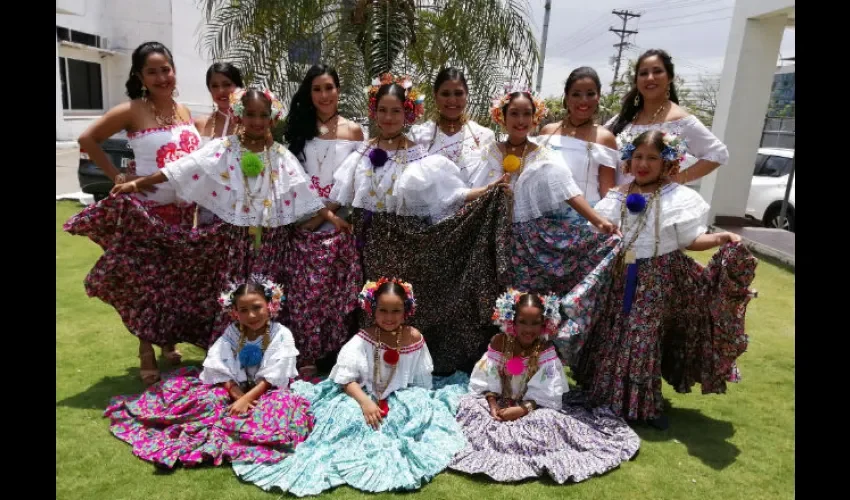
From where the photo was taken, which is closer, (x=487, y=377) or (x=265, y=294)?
(x=487, y=377)

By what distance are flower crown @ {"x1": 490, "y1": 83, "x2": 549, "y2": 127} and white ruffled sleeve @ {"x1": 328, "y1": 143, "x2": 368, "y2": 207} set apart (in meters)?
0.98

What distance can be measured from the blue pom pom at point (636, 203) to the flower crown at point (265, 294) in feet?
7.68

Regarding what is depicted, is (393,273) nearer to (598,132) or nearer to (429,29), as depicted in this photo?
(598,132)

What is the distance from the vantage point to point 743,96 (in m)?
10.6

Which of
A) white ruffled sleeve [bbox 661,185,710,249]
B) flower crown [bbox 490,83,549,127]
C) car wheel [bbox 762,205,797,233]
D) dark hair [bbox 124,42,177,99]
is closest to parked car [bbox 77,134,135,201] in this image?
dark hair [bbox 124,42,177,99]

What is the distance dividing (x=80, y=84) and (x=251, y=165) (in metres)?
20.7

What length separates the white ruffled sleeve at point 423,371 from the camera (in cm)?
387

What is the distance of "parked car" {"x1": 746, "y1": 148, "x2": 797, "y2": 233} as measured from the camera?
11.5 m

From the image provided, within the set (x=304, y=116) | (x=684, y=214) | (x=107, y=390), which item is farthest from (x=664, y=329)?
(x=107, y=390)

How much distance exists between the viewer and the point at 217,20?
23.2ft

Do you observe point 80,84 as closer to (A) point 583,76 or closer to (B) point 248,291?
(B) point 248,291

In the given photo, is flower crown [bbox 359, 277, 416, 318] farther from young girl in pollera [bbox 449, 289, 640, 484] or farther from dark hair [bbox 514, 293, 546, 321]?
dark hair [bbox 514, 293, 546, 321]
